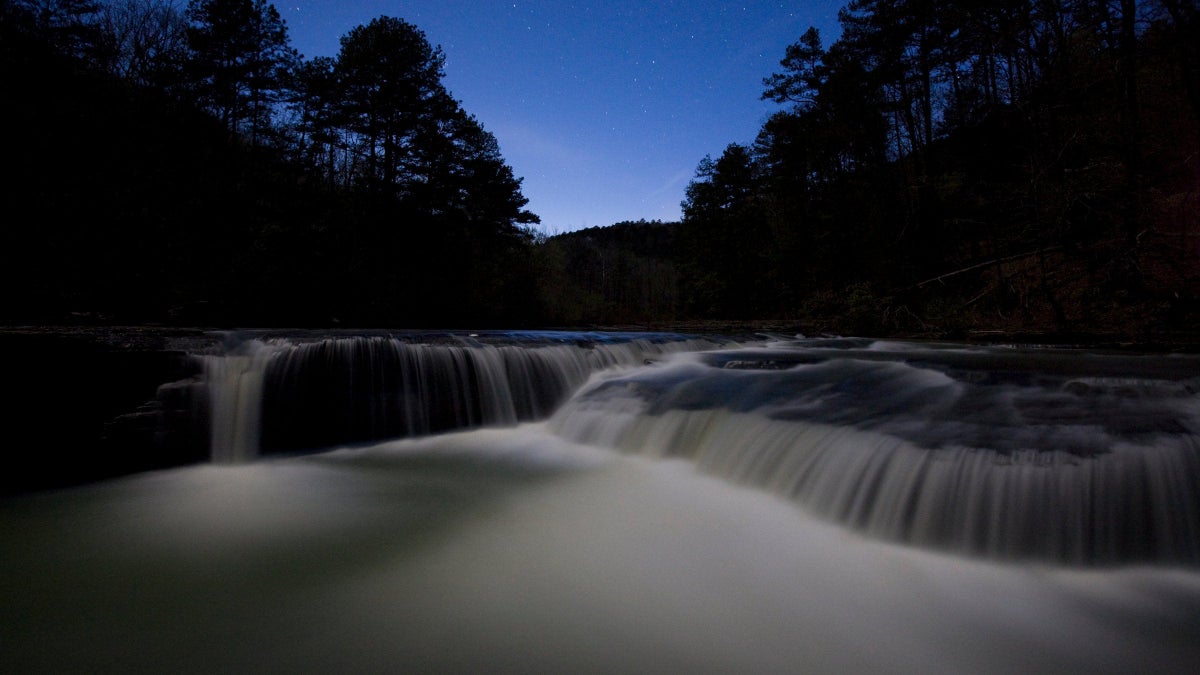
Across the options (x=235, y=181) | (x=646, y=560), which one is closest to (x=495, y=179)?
(x=235, y=181)

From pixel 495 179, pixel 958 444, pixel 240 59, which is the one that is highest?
pixel 240 59

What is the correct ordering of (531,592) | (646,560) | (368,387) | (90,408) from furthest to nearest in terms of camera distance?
(368,387), (90,408), (646,560), (531,592)

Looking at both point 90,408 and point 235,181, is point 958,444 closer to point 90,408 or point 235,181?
point 90,408

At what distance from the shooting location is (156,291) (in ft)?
43.2

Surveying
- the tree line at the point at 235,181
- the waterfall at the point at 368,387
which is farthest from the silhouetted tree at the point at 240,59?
the waterfall at the point at 368,387

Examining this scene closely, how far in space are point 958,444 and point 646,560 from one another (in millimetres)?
2420

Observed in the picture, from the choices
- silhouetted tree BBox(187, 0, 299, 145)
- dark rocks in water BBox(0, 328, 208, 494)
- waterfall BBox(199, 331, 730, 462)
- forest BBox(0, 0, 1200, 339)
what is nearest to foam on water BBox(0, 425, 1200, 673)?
dark rocks in water BBox(0, 328, 208, 494)

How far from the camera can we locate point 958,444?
3.47m

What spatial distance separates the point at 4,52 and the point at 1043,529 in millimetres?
23954

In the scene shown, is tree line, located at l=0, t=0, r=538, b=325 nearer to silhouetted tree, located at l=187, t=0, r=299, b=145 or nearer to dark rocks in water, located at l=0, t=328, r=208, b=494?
silhouetted tree, located at l=187, t=0, r=299, b=145

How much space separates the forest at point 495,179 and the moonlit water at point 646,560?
7.19m

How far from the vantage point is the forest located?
9773 millimetres

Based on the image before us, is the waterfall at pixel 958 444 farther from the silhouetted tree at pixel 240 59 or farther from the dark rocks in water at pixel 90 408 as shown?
the silhouetted tree at pixel 240 59

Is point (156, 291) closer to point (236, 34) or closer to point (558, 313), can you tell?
point (236, 34)
